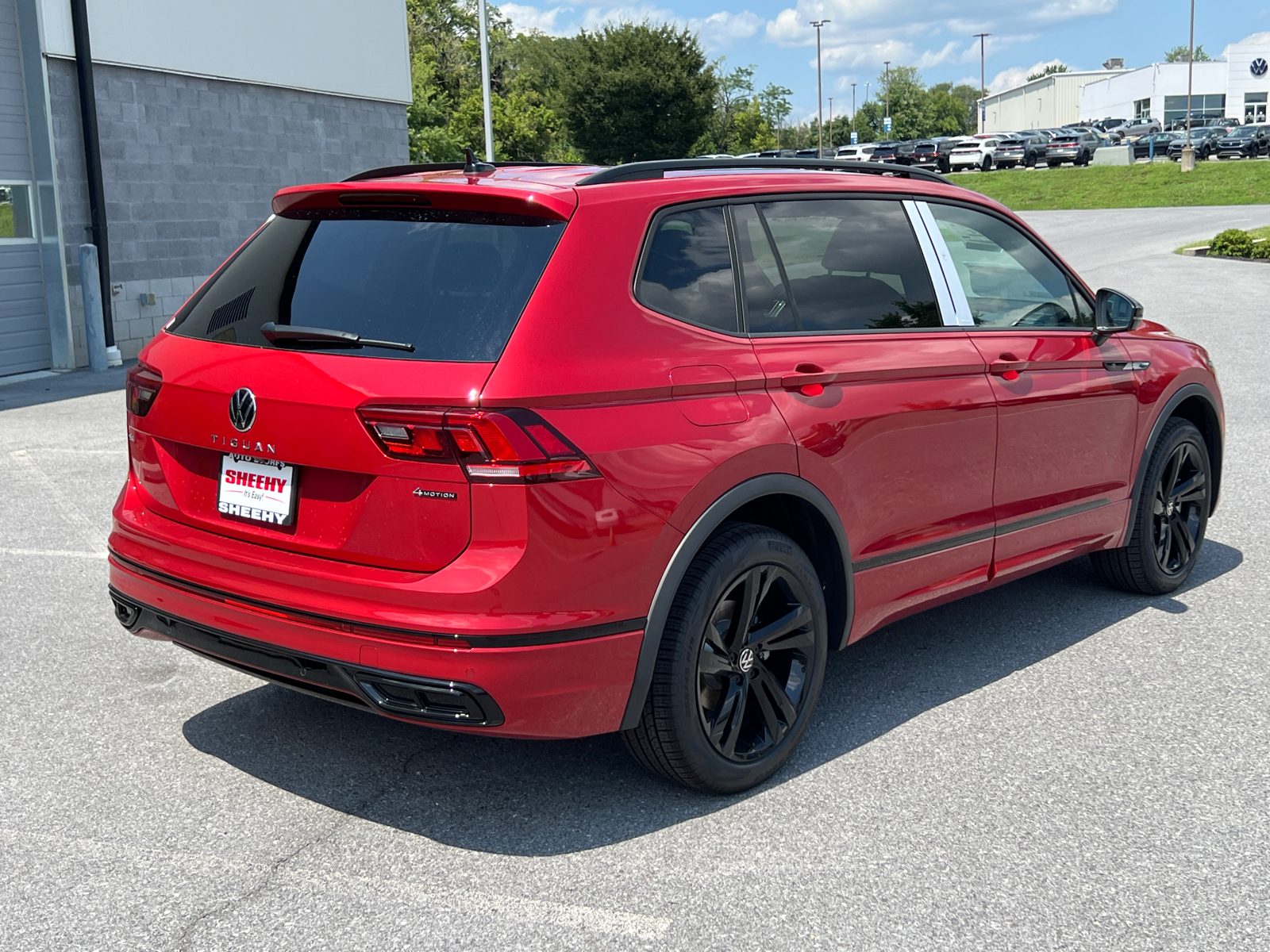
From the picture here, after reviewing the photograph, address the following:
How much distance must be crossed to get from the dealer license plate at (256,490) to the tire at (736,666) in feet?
3.52

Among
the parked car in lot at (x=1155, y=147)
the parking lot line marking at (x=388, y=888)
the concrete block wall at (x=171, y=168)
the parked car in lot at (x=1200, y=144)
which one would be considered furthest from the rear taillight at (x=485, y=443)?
the parked car in lot at (x=1155, y=147)

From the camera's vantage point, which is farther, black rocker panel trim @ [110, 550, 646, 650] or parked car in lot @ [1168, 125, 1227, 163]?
parked car in lot @ [1168, 125, 1227, 163]

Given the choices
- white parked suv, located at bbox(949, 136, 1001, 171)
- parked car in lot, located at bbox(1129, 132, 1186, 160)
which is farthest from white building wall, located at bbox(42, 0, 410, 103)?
parked car in lot, located at bbox(1129, 132, 1186, 160)

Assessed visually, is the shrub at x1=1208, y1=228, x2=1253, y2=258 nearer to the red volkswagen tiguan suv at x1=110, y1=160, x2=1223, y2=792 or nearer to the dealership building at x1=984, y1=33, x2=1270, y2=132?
the red volkswagen tiguan suv at x1=110, y1=160, x2=1223, y2=792

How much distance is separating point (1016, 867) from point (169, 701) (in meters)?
2.85

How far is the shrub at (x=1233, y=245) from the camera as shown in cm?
2567

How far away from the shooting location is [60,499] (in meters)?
7.85

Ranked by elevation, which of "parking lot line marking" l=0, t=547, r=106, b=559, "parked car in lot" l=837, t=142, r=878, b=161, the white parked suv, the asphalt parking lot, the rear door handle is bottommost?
the asphalt parking lot

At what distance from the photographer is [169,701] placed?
4473 mm

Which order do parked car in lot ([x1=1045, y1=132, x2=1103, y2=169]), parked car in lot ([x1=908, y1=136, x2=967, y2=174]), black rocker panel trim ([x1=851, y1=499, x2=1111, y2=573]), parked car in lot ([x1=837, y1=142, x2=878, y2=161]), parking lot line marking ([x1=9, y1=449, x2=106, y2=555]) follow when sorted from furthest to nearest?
1. parked car in lot ([x1=837, y1=142, x2=878, y2=161])
2. parked car in lot ([x1=908, y1=136, x2=967, y2=174])
3. parked car in lot ([x1=1045, y1=132, x2=1103, y2=169])
4. parking lot line marking ([x1=9, y1=449, x2=106, y2=555])
5. black rocker panel trim ([x1=851, y1=499, x2=1111, y2=573])

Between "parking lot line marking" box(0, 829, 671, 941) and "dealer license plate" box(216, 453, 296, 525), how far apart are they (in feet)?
2.93

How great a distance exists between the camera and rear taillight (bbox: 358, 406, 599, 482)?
311 centimetres

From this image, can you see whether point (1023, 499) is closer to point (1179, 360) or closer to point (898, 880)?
point (1179, 360)

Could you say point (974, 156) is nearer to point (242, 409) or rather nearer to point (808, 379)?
point (808, 379)
